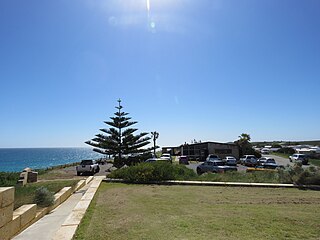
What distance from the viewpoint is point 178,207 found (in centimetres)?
683

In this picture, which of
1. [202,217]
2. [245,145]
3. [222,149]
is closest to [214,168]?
[202,217]

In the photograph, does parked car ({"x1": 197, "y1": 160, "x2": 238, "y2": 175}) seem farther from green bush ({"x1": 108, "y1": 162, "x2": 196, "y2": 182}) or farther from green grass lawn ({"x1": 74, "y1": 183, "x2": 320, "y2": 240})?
green grass lawn ({"x1": 74, "y1": 183, "x2": 320, "y2": 240})

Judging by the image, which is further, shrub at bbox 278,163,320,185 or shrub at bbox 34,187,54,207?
shrub at bbox 278,163,320,185

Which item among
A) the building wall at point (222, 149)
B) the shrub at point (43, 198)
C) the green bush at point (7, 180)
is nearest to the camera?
the shrub at point (43, 198)

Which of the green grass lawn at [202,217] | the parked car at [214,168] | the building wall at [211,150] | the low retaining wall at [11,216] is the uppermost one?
the building wall at [211,150]

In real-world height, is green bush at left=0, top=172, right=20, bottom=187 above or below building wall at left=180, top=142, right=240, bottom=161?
below

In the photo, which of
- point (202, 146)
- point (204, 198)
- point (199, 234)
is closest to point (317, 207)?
point (204, 198)

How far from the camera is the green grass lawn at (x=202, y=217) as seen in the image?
460 cm

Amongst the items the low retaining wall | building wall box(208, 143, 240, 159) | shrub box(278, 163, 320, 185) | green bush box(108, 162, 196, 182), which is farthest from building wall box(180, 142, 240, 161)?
the low retaining wall

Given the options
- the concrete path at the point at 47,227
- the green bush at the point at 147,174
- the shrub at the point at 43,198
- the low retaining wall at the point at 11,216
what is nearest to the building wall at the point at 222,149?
the green bush at the point at 147,174

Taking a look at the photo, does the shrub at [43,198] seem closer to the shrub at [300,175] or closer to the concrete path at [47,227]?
the concrete path at [47,227]

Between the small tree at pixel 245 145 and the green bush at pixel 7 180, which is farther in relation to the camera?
the small tree at pixel 245 145

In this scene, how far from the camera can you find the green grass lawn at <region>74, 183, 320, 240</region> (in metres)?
4.60

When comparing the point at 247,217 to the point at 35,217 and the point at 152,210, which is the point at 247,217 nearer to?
the point at 152,210
